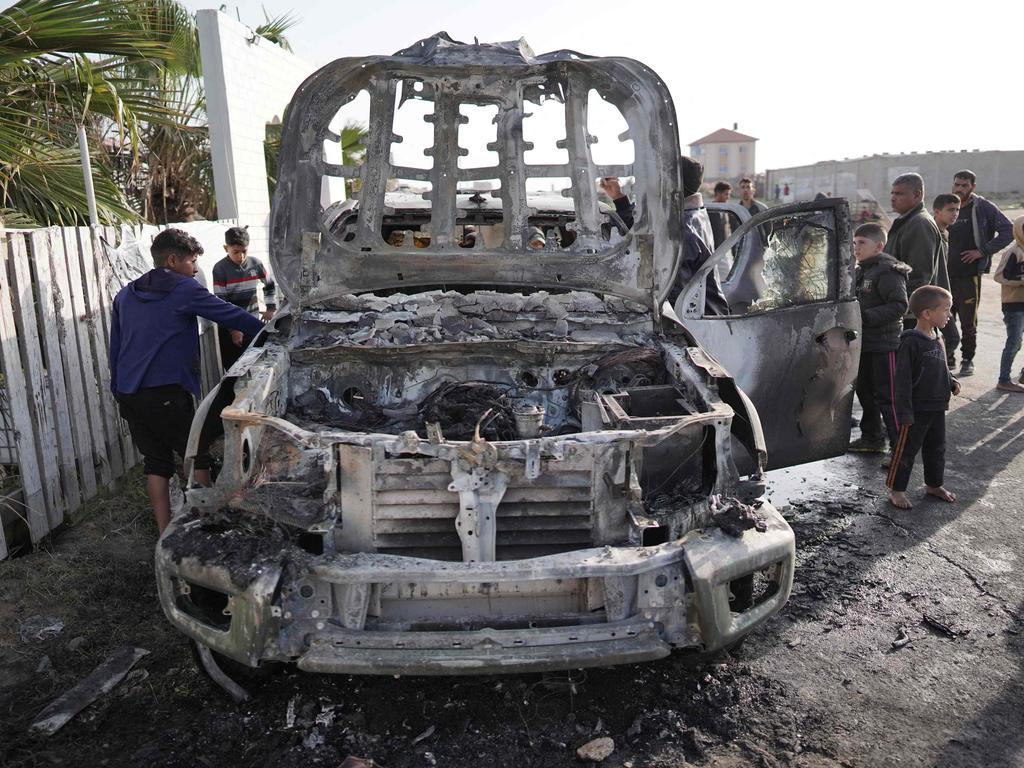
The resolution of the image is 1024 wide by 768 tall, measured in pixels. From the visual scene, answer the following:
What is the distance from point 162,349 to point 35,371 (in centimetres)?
93

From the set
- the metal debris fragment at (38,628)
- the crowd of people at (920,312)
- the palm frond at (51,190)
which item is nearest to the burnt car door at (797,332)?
the crowd of people at (920,312)

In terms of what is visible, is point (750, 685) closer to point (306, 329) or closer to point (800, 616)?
point (800, 616)

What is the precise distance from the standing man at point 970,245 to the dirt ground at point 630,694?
435 cm

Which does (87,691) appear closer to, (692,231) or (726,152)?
(692,231)

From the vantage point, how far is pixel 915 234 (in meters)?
6.18

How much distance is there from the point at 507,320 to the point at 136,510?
8.92 feet

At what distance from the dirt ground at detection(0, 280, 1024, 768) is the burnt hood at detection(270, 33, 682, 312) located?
1846mm

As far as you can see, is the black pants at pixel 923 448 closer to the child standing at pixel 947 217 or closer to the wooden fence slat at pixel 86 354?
the child standing at pixel 947 217

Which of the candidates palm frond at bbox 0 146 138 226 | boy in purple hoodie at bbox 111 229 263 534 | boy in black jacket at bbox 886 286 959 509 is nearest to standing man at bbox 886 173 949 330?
boy in black jacket at bbox 886 286 959 509

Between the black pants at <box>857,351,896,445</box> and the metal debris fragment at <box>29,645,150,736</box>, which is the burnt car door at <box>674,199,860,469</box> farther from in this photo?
the metal debris fragment at <box>29,645,150,736</box>

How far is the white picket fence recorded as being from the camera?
4.31 m

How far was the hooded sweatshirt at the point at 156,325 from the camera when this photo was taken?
4.13 meters

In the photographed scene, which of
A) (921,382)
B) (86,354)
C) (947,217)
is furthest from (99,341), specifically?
(947,217)

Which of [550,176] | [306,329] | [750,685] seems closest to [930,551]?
[750,685]
